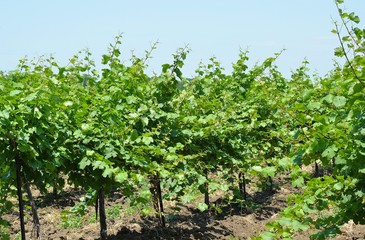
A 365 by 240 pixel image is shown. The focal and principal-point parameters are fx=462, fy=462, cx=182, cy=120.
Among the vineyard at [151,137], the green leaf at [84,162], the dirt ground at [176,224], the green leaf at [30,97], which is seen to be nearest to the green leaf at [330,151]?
the vineyard at [151,137]

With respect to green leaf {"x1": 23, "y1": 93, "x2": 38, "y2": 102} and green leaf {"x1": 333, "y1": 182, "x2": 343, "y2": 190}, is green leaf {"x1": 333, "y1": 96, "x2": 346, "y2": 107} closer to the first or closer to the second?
green leaf {"x1": 333, "y1": 182, "x2": 343, "y2": 190}

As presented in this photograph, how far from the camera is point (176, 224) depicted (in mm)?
7777

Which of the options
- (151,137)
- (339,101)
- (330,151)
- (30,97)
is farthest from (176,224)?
(339,101)

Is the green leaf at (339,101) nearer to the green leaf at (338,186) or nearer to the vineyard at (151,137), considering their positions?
→ the vineyard at (151,137)

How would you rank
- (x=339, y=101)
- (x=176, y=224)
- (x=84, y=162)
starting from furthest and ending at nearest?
1. (x=176, y=224)
2. (x=84, y=162)
3. (x=339, y=101)

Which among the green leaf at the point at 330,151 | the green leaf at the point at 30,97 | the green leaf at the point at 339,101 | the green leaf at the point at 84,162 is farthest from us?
the green leaf at the point at 84,162

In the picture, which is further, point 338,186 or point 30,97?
point 30,97

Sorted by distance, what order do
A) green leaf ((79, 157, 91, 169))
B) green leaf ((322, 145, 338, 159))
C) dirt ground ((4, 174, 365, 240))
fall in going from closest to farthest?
green leaf ((322, 145, 338, 159))
green leaf ((79, 157, 91, 169))
dirt ground ((4, 174, 365, 240))

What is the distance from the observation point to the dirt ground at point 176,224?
7023 mm

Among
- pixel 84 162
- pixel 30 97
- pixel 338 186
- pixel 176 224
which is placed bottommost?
pixel 176 224

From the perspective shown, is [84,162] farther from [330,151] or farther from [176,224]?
[176,224]

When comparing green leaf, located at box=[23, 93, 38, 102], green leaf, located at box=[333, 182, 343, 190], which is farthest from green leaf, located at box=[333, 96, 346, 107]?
green leaf, located at box=[23, 93, 38, 102]

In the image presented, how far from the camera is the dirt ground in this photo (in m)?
7.02

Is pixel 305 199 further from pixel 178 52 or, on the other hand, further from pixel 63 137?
pixel 178 52
